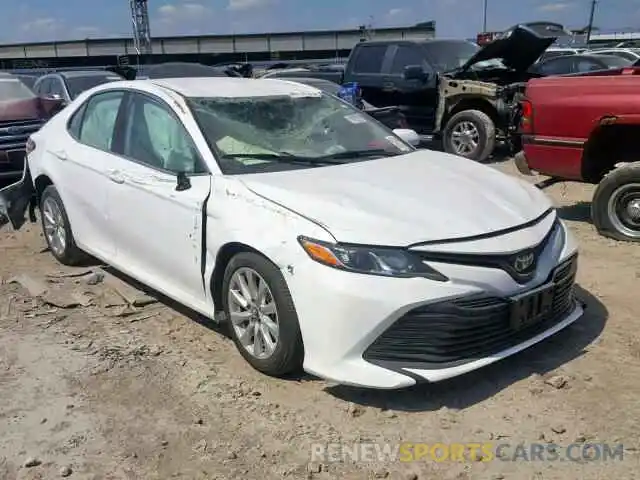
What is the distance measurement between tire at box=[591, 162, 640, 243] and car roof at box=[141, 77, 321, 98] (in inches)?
112

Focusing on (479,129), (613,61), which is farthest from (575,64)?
(479,129)

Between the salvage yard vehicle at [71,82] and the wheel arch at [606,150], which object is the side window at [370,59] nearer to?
the salvage yard vehicle at [71,82]

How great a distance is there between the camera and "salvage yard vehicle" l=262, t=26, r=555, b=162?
34.2ft

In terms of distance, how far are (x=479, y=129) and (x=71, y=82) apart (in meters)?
7.21

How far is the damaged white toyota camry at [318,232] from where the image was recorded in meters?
3.28

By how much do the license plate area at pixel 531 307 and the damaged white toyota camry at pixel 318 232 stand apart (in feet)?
0.04

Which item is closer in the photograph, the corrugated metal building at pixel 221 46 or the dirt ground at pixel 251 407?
the dirt ground at pixel 251 407

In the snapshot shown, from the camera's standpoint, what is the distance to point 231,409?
350cm

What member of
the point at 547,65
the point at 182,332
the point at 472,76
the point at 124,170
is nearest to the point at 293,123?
the point at 124,170

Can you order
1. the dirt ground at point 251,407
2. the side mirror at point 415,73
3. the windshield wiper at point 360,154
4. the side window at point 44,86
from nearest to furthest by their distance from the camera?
the dirt ground at point 251,407 < the windshield wiper at point 360,154 < the side mirror at point 415,73 < the side window at point 44,86

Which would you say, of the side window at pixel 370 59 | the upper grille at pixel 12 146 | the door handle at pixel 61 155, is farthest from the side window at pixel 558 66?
the door handle at pixel 61 155

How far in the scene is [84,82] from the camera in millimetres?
12523

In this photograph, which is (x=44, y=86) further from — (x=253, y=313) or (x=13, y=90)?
(x=253, y=313)

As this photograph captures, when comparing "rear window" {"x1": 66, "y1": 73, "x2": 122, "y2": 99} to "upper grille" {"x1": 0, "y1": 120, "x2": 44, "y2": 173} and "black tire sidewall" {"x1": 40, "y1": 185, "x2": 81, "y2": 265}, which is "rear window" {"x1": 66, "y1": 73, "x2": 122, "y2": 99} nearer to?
"upper grille" {"x1": 0, "y1": 120, "x2": 44, "y2": 173}
